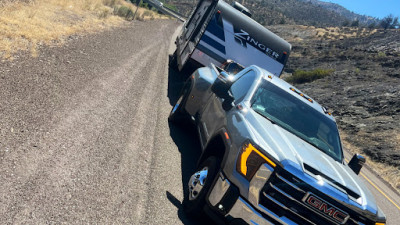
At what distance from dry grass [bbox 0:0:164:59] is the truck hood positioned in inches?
234

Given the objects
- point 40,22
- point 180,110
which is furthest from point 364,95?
point 40,22

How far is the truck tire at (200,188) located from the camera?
4.06 metres

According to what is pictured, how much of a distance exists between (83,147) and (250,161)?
254 cm

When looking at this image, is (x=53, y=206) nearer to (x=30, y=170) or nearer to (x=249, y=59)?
(x=30, y=170)

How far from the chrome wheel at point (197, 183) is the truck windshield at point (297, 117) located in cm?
116

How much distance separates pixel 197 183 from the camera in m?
4.28

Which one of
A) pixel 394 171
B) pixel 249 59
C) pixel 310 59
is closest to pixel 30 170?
pixel 249 59

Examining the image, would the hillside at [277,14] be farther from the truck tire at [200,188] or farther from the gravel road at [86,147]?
the truck tire at [200,188]

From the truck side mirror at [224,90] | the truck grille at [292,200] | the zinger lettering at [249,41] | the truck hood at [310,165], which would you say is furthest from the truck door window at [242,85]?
the zinger lettering at [249,41]

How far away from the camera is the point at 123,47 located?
43.1 feet

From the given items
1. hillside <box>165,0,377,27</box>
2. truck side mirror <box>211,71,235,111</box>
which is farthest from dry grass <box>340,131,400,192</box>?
hillside <box>165,0,377,27</box>

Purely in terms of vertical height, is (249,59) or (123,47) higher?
(249,59)

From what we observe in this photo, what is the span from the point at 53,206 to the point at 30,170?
64 centimetres

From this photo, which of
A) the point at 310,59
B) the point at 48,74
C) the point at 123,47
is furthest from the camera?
the point at 310,59
